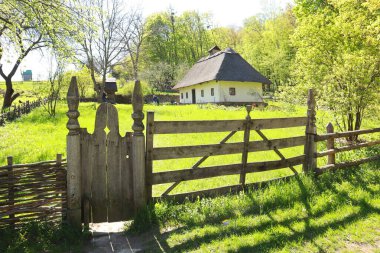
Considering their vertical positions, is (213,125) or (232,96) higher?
(232,96)

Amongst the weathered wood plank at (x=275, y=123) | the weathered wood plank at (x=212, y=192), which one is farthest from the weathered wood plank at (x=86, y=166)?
the weathered wood plank at (x=275, y=123)

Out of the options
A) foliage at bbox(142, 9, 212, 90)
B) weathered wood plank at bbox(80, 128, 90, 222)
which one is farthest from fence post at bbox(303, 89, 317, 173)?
foliage at bbox(142, 9, 212, 90)

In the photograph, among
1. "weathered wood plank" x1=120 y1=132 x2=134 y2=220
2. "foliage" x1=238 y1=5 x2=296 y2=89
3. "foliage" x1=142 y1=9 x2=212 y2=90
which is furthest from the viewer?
"foliage" x1=142 y1=9 x2=212 y2=90

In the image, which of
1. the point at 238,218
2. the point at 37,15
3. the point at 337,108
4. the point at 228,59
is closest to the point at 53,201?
the point at 238,218

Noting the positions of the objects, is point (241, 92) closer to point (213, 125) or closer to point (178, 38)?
point (213, 125)

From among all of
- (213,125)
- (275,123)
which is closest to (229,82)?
(275,123)

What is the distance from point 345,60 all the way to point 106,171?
931 centimetres

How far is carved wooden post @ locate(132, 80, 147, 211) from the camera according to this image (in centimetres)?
486

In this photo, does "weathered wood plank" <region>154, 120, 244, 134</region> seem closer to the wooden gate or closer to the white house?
the wooden gate

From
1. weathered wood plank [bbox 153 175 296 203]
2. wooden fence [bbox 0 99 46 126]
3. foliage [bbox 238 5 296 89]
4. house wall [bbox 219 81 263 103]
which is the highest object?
foliage [bbox 238 5 296 89]

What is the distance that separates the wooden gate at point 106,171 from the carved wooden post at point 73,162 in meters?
0.12

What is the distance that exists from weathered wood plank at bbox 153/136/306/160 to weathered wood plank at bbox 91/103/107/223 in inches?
33.5

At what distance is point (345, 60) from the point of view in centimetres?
1072

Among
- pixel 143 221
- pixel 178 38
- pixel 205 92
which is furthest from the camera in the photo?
pixel 178 38
